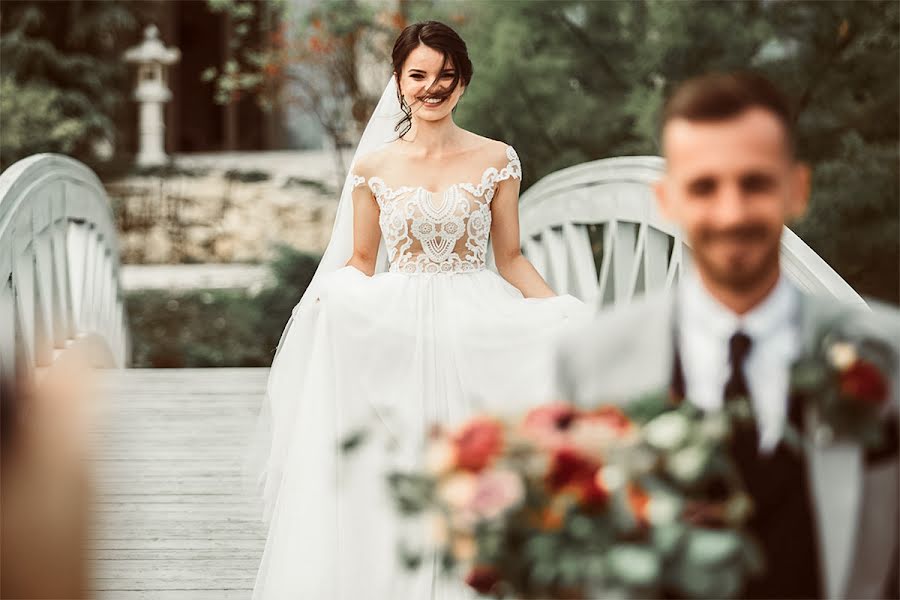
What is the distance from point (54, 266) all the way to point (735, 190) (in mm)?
5597

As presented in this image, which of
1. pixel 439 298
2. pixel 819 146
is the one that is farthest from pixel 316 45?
pixel 439 298

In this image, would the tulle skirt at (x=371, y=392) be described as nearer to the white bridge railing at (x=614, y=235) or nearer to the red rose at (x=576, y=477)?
the white bridge railing at (x=614, y=235)

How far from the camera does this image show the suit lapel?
1.85 meters

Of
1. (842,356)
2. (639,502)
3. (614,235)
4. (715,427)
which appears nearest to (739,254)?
(842,356)

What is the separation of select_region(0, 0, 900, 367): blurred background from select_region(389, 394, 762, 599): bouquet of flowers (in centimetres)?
699

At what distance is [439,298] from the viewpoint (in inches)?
173

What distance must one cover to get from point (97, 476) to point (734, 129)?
0.98 meters

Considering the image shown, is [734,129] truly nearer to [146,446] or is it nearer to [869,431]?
[869,431]

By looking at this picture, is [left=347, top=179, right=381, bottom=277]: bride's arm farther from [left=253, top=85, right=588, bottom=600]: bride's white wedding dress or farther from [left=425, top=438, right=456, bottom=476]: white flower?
[left=425, top=438, right=456, bottom=476]: white flower

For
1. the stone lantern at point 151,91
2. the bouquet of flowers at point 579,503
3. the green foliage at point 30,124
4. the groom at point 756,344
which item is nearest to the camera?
the bouquet of flowers at point 579,503

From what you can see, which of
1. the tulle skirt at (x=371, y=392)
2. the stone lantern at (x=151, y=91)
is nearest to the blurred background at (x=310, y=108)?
the stone lantern at (x=151, y=91)

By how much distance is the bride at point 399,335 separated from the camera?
13.0 ft

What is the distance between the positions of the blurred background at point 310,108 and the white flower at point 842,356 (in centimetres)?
680

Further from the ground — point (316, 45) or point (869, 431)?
point (316, 45)
